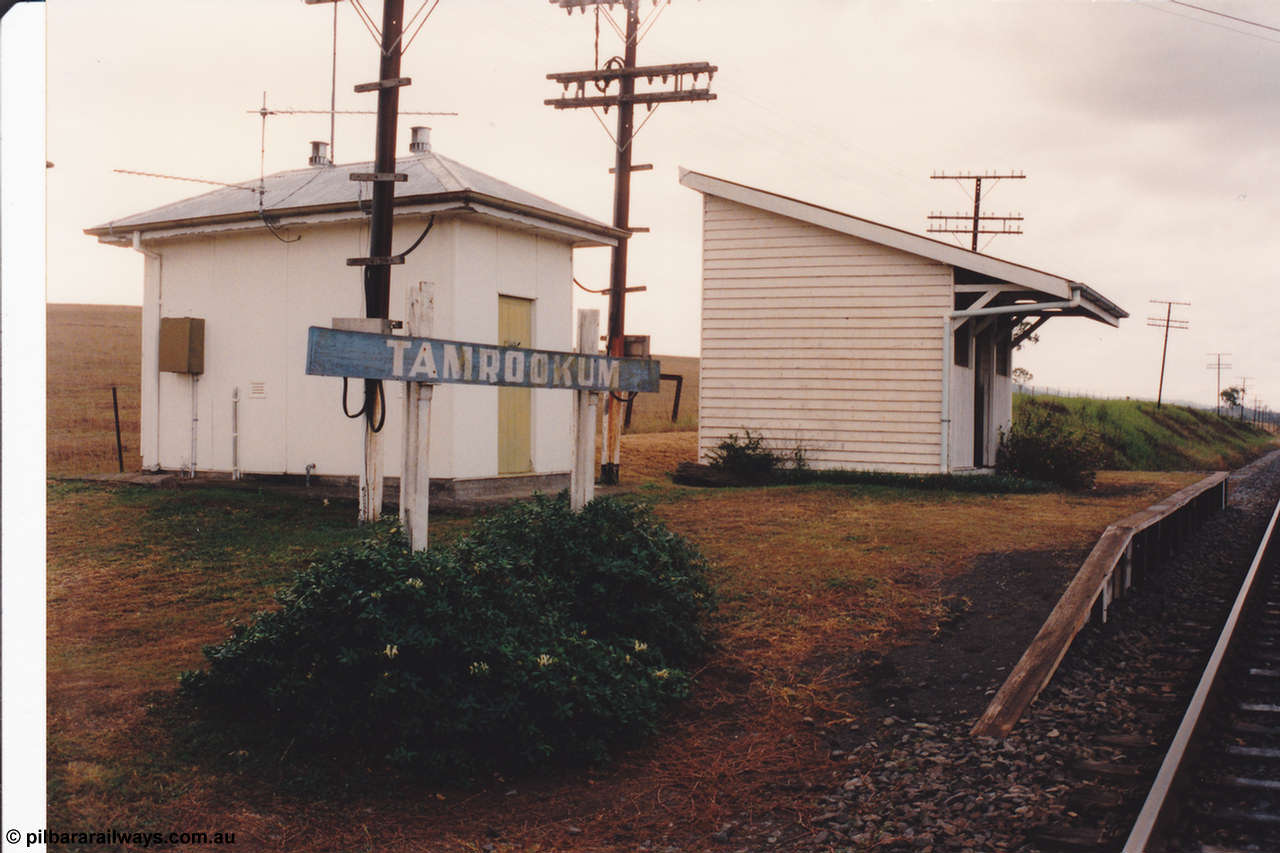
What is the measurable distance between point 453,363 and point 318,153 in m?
11.4

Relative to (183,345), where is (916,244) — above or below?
above

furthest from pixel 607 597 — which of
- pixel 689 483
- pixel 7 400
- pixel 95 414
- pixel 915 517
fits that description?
pixel 95 414

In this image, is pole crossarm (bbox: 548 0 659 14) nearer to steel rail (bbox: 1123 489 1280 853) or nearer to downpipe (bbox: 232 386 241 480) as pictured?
downpipe (bbox: 232 386 241 480)

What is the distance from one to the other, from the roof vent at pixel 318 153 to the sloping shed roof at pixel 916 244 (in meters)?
5.74

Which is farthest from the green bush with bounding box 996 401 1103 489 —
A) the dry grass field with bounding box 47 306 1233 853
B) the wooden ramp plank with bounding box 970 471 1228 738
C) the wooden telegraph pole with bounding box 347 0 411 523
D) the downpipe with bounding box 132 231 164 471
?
the downpipe with bounding box 132 231 164 471

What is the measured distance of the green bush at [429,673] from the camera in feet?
16.6

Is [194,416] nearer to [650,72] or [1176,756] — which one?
[650,72]

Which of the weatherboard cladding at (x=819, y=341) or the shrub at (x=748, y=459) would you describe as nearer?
the weatherboard cladding at (x=819, y=341)

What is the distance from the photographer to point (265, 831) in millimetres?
4375

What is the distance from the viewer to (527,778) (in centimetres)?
516

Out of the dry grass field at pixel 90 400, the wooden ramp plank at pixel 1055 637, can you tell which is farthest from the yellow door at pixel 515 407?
the wooden ramp plank at pixel 1055 637

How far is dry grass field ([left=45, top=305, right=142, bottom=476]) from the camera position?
557 inches

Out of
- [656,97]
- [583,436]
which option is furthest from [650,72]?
[583,436]

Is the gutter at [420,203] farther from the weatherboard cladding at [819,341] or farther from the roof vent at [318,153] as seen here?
the weatherboard cladding at [819,341]
